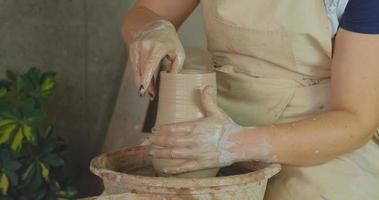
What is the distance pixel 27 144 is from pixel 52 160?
11cm

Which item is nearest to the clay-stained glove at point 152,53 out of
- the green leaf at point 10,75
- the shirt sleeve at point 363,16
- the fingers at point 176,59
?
the fingers at point 176,59

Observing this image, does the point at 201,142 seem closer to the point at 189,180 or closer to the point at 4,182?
the point at 189,180

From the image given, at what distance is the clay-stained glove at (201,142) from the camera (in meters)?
1.07

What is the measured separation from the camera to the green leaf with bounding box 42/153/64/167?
2.44 m

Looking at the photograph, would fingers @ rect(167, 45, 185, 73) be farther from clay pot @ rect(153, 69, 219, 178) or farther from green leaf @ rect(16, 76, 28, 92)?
green leaf @ rect(16, 76, 28, 92)

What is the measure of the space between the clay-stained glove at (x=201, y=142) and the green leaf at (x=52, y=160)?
1436 mm

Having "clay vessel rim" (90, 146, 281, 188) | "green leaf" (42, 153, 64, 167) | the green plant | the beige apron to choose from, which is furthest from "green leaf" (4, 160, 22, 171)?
"clay vessel rim" (90, 146, 281, 188)

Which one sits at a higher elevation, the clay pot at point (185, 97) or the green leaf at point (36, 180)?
the clay pot at point (185, 97)

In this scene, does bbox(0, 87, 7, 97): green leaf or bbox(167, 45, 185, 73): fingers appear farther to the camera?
bbox(0, 87, 7, 97): green leaf

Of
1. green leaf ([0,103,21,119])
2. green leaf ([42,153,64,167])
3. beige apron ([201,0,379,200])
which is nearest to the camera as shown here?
beige apron ([201,0,379,200])

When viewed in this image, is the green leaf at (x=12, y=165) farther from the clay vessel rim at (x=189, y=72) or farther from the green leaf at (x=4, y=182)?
the clay vessel rim at (x=189, y=72)

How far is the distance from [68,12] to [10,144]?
25.0 inches

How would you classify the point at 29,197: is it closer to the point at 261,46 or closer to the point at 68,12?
the point at 68,12

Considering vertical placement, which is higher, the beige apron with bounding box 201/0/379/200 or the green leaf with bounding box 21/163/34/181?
the beige apron with bounding box 201/0/379/200
